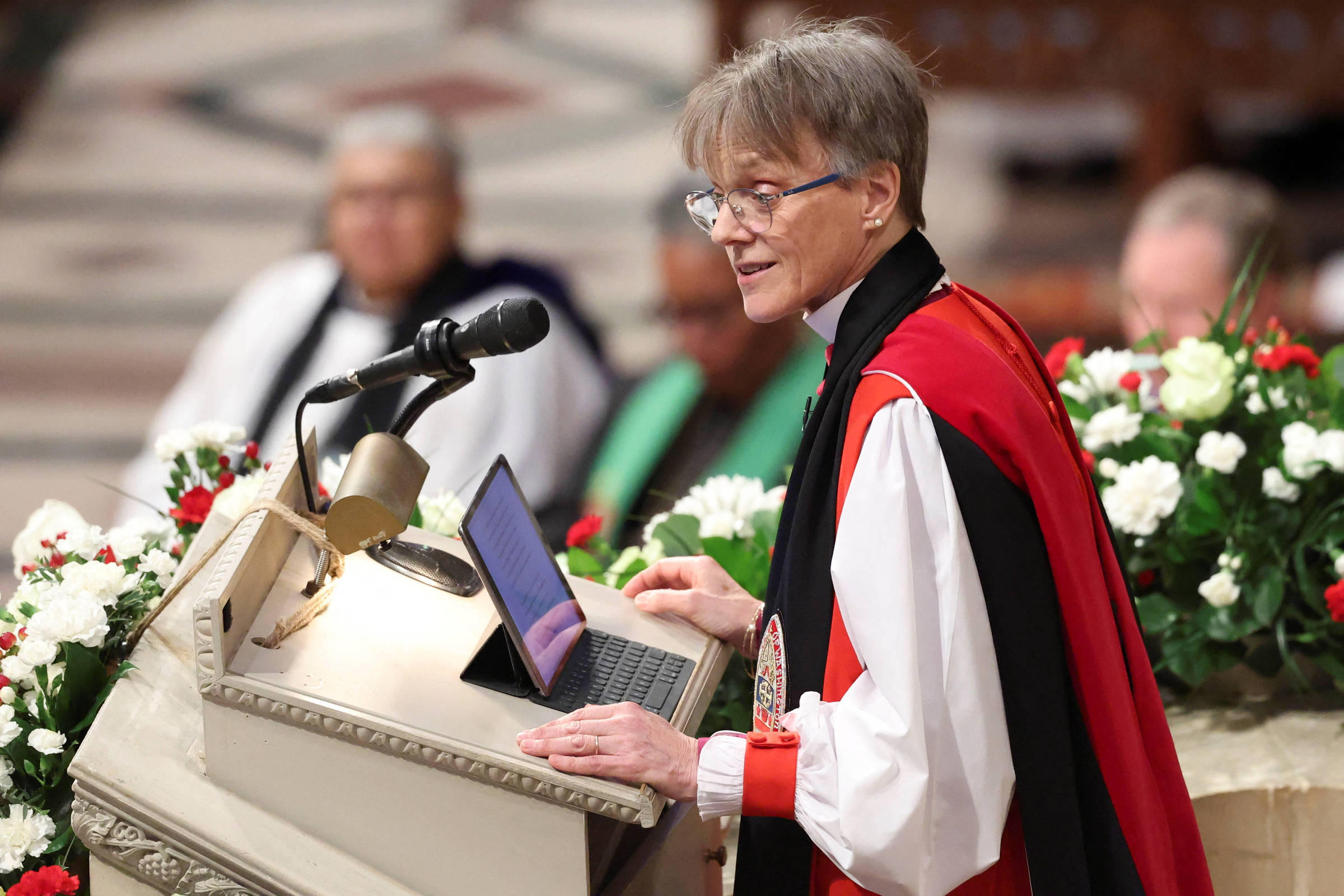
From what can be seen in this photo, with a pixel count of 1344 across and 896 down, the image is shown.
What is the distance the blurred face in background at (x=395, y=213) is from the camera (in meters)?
3.95

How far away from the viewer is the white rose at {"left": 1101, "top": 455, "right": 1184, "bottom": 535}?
6.14 feet

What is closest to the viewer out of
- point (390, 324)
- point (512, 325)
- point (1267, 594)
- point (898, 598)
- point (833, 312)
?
point (898, 598)

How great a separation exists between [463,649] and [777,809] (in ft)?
1.18

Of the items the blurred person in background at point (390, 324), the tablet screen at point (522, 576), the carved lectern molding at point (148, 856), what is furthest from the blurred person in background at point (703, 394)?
the carved lectern molding at point (148, 856)

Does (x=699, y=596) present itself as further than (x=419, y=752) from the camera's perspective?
Yes

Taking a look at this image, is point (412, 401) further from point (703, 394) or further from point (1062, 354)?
point (703, 394)

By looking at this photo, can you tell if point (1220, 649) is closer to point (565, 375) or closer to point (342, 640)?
point (342, 640)

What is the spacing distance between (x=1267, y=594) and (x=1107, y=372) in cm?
42

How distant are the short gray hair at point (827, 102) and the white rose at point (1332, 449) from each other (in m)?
0.90

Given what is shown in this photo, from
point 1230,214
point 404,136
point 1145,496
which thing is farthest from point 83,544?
point 1230,214

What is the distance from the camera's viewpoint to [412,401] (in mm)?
1380

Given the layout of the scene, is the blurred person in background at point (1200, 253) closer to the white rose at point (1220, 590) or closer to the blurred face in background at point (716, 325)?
the blurred face in background at point (716, 325)

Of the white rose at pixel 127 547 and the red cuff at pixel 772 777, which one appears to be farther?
the white rose at pixel 127 547

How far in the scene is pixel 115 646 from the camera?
1.55 m
